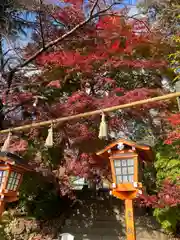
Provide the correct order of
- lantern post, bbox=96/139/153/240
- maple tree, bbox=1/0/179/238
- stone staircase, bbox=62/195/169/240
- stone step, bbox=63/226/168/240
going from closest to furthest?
lantern post, bbox=96/139/153/240
maple tree, bbox=1/0/179/238
stone step, bbox=63/226/168/240
stone staircase, bbox=62/195/169/240

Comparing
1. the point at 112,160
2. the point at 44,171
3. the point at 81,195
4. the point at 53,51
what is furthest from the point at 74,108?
the point at 81,195

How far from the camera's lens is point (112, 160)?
12.9 ft

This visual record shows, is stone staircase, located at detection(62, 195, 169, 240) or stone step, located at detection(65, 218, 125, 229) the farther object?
stone step, located at detection(65, 218, 125, 229)

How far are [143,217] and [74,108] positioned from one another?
4656 millimetres

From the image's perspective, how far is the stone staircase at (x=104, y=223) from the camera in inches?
321

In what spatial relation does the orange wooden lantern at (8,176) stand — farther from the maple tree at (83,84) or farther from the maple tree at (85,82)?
the maple tree at (85,82)

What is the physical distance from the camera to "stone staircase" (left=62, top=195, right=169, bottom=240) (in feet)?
26.8

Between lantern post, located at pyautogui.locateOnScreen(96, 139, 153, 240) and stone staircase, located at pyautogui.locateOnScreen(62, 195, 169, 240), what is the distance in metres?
5.00

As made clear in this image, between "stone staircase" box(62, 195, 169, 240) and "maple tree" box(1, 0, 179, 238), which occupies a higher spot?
"maple tree" box(1, 0, 179, 238)

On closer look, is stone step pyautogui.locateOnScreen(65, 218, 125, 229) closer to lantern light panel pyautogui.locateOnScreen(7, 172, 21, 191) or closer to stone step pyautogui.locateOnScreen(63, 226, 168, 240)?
stone step pyautogui.locateOnScreen(63, 226, 168, 240)

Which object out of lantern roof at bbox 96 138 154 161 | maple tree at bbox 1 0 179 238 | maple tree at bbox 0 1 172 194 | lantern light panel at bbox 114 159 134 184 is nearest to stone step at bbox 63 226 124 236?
maple tree at bbox 1 0 179 238

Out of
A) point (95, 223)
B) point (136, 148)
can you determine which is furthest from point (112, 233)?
point (136, 148)

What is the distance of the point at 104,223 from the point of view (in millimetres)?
8789

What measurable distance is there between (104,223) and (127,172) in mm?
5837
